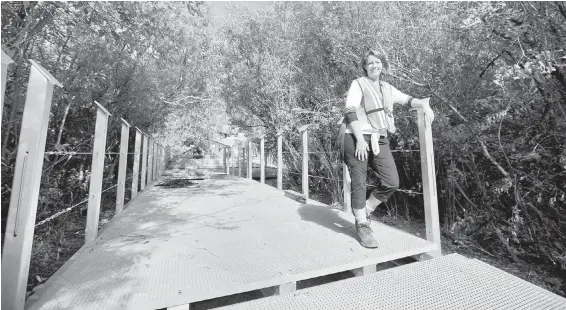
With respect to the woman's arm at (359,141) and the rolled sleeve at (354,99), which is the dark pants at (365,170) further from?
the rolled sleeve at (354,99)

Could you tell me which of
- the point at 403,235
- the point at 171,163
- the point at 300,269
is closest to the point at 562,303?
the point at 403,235

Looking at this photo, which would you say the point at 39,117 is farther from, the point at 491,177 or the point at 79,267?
the point at 491,177

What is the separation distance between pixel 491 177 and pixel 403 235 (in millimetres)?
1996

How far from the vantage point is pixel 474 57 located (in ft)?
10.0

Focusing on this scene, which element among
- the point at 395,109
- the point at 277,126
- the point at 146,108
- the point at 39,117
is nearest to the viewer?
the point at 39,117

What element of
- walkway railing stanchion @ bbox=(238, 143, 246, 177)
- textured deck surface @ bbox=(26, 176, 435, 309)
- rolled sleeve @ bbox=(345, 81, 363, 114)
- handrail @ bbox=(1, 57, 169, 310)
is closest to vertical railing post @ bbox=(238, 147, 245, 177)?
walkway railing stanchion @ bbox=(238, 143, 246, 177)

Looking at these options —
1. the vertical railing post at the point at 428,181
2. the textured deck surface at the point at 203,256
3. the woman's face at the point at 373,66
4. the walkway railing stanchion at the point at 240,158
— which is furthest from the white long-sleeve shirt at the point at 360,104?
the walkway railing stanchion at the point at 240,158

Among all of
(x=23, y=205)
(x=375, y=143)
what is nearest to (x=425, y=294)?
(x=375, y=143)

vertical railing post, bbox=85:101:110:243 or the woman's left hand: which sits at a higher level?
the woman's left hand

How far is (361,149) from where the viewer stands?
1959 millimetres

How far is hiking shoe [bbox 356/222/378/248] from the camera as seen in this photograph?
6.35ft

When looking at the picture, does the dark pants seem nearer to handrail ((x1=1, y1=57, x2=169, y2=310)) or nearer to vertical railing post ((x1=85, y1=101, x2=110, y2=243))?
handrail ((x1=1, y1=57, x2=169, y2=310))

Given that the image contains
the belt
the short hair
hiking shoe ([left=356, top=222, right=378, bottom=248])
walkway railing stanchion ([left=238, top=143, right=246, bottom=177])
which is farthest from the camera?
walkway railing stanchion ([left=238, top=143, right=246, bottom=177])

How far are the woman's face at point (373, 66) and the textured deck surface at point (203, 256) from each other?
1.25m
